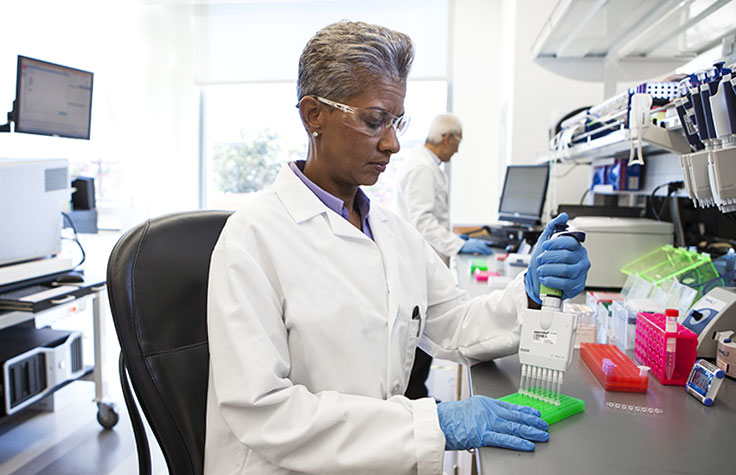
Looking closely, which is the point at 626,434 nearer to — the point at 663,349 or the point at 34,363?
the point at 663,349

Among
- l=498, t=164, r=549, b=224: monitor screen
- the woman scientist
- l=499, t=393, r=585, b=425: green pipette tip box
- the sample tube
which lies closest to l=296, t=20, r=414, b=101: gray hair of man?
the woman scientist

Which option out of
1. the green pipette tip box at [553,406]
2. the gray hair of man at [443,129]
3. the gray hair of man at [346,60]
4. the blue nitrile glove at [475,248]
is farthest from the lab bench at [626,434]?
the gray hair of man at [443,129]

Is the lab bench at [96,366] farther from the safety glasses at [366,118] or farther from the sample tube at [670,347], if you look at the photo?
the sample tube at [670,347]

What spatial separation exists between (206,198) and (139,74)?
1.43 meters

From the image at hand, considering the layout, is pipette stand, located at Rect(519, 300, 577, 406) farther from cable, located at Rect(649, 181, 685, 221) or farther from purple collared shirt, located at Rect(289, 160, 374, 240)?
cable, located at Rect(649, 181, 685, 221)

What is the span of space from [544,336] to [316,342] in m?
0.40

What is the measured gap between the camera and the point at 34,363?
2.31 meters

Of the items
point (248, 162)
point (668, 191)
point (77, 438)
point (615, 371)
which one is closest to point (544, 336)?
point (615, 371)

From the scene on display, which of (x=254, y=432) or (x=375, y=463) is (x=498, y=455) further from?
(x=254, y=432)

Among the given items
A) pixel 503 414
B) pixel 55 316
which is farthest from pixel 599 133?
pixel 55 316

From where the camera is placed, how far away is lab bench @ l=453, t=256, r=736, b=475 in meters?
0.76

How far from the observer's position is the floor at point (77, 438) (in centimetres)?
224

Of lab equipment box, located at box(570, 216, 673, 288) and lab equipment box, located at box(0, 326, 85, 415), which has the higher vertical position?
lab equipment box, located at box(570, 216, 673, 288)

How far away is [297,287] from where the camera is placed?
95 cm
